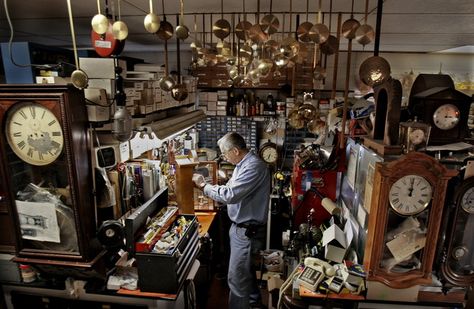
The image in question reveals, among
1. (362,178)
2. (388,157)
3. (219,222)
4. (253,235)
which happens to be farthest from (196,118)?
(388,157)

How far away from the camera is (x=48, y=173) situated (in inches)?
82.0

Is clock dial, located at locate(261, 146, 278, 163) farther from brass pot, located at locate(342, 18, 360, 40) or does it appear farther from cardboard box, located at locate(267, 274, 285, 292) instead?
brass pot, located at locate(342, 18, 360, 40)

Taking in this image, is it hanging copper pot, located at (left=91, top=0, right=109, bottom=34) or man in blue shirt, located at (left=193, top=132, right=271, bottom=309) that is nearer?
hanging copper pot, located at (left=91, top=0, right=109, bottom=34)

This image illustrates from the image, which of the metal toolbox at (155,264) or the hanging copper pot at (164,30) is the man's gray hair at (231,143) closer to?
the metal toolbox at (155,264)

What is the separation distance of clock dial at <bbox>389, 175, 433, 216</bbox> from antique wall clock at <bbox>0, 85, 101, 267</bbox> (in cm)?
208

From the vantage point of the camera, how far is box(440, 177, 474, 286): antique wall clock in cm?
205

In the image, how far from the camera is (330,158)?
323 centimetres

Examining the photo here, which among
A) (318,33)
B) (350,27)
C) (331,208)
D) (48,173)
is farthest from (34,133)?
(331,208)

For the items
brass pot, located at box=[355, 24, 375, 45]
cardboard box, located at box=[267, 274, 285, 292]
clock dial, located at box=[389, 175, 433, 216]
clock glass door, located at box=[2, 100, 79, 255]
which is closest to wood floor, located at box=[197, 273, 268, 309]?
cardboard box, located at box=[267, 274, 285, 292]

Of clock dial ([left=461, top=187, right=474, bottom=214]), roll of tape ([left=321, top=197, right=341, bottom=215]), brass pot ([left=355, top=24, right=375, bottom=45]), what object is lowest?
roll of tape ([left=321, top=197, right=341, bottom=215])

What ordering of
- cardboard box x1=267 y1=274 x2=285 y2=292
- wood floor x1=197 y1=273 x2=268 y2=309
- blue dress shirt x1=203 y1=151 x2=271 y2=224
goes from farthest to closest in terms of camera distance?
wood floor x1=197 y1=273 x2=268 y2=309 < blue dress shirt x1=203 y1=151 x2=271 y2=224 < cardboard box x1=267 y1=274 x2=285 y2=292

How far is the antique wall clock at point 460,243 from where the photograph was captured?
2.05 metres

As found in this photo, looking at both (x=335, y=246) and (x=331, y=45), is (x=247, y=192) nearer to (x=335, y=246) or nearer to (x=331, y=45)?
(x=335, y=246)

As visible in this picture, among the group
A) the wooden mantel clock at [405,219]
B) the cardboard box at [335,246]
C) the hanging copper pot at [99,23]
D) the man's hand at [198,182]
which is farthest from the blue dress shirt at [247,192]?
the hanging copper pot at [99,23]
